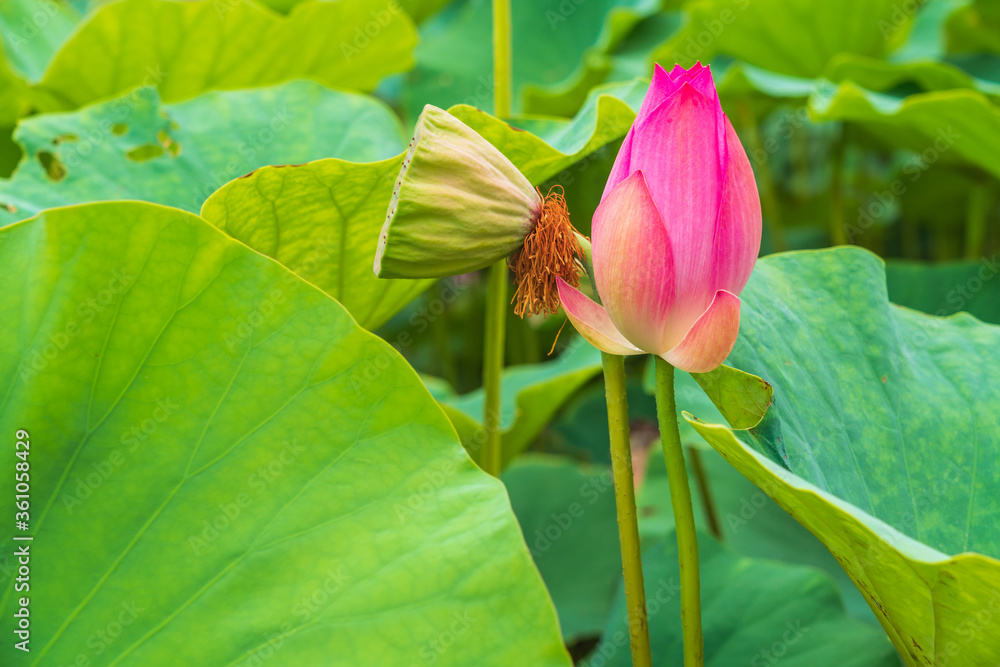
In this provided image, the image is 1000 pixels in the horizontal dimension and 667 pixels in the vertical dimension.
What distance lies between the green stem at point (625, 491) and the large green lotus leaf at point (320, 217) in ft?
0.83

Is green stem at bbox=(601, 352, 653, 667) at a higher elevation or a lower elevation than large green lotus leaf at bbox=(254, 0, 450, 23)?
lower

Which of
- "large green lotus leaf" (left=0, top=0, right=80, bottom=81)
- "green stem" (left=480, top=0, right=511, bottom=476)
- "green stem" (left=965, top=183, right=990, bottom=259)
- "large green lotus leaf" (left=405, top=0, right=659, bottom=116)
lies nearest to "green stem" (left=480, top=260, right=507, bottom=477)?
"green stem" (left=480, top=0, right=511, bottom=476)

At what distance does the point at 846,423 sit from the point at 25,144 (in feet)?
2.82

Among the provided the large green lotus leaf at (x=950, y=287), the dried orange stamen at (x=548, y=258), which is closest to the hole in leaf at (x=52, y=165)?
the dried orange stamen at (x=548, y=258)

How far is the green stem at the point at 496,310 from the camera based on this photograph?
2.86 feet

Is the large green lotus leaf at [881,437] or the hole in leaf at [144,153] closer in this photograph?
the large green lotus leaf at [881,437]

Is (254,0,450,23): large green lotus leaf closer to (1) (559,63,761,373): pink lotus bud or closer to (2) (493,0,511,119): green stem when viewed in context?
(2) (493,0,511,119): green stem

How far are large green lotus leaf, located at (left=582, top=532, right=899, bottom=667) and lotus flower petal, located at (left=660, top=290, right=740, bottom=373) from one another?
507 mm

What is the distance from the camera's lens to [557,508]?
1408 mm

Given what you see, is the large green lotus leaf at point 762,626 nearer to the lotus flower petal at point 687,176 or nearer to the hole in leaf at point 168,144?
the lotus flower petal at point 687,176

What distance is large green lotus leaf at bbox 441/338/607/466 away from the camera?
98 centimetres

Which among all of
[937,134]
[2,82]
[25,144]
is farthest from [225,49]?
[937,134]

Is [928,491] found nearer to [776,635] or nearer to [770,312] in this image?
[770,312]

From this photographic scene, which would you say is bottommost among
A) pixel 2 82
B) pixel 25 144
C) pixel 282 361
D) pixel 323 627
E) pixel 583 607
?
pixel 583 607
